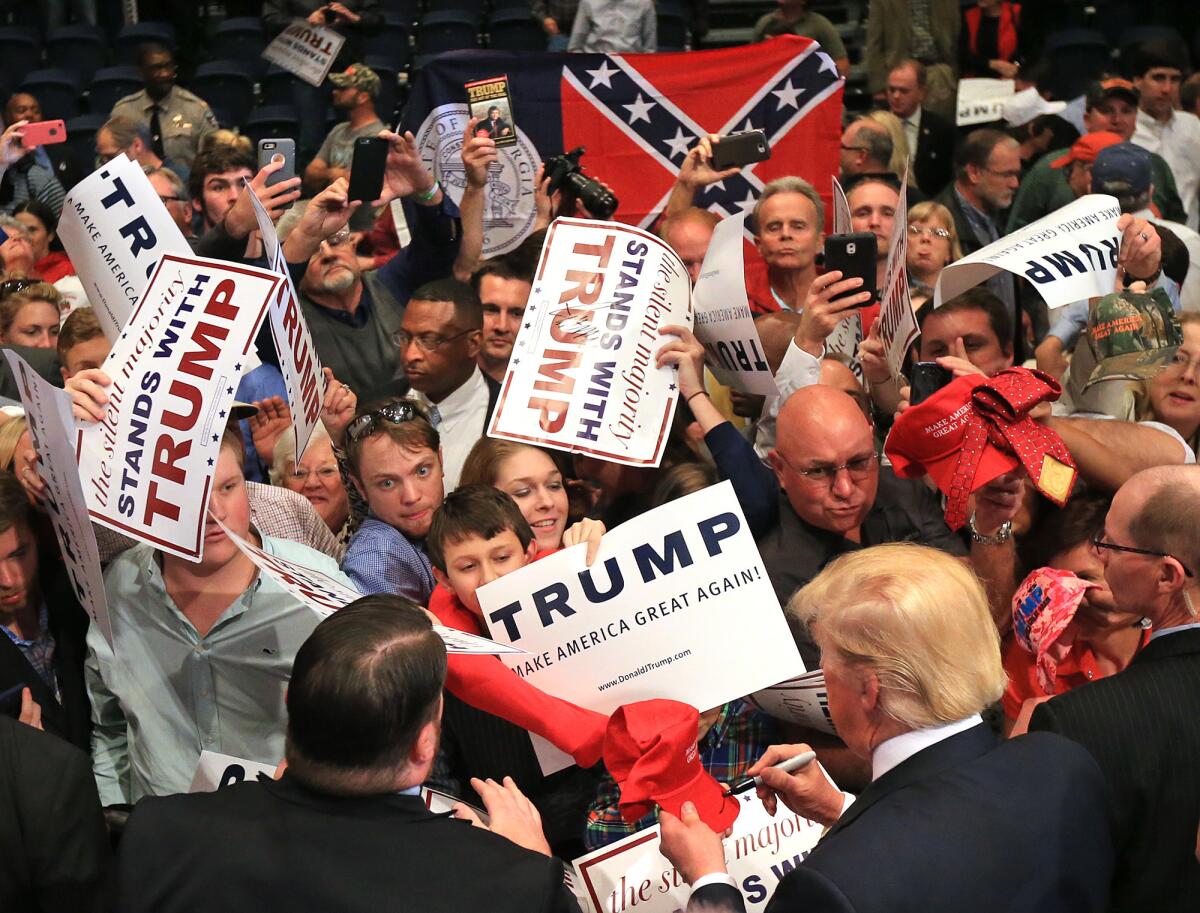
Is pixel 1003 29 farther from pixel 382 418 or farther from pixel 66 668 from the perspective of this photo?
pixel 66 668

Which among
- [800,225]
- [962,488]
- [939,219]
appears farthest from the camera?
[939,219]

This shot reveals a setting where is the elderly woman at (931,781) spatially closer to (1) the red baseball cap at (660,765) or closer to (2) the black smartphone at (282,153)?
(1) the red baseball cap at (660,765)

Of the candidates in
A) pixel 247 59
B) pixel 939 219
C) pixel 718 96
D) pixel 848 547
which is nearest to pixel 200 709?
pixel 848 547

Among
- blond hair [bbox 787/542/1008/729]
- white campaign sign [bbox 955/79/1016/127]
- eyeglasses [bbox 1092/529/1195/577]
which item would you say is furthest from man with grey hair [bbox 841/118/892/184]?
blond hair [bbox 787/542/1008/729]

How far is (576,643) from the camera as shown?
9.69ft

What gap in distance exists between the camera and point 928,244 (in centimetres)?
527

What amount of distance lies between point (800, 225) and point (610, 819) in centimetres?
248

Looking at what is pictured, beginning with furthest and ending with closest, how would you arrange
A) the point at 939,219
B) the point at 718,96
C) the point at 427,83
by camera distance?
the point at 427,83 → the point at 718,96 → the point at 939,219

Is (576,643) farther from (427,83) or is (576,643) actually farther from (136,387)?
(427,83)

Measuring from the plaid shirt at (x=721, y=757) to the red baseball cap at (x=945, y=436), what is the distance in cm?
67

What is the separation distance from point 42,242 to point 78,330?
3.10m

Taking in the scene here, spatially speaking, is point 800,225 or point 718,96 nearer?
point 800,225

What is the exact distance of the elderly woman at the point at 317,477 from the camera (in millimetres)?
4008

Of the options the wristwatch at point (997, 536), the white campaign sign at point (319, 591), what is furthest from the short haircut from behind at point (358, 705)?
the wristwatch at point (997, 536)
